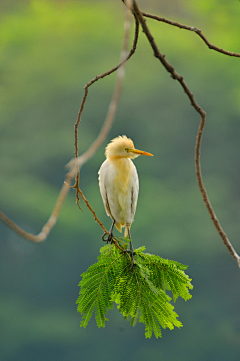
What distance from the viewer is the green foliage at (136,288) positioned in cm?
99

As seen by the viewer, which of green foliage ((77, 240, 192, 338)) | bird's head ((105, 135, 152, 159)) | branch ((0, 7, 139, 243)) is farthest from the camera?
bird's head ((105, 135, 152, 159))

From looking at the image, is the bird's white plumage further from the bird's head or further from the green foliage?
the green foliage

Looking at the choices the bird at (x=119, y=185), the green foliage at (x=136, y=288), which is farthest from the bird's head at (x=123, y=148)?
the green foliage at (x=136, y=288)

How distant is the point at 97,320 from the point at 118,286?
0.12 m

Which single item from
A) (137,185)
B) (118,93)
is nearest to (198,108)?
(118,93)

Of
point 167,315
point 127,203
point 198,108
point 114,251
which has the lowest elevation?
point 167,315

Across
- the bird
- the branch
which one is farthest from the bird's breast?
the branch

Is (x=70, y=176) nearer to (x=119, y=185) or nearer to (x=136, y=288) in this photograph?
(x=136, y=288)

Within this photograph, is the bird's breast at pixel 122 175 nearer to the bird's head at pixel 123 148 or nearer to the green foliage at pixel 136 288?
the bird's head at pixel 123 148

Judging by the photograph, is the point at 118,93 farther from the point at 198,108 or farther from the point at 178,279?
the point at 178,279

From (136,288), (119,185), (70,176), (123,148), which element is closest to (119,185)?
(119,185)

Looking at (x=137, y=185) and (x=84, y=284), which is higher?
(x=137, y=185)

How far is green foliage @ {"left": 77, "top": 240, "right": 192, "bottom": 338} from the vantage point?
99 centimetres

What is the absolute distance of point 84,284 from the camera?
1.04 metres
